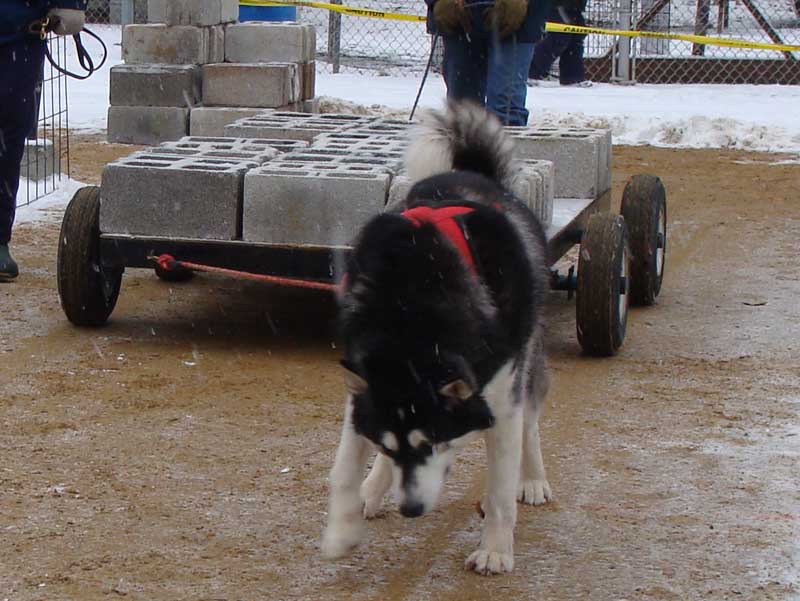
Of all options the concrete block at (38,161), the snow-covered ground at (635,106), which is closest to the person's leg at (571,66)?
the snow-covered ground at (635,106)

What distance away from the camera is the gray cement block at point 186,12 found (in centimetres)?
1143

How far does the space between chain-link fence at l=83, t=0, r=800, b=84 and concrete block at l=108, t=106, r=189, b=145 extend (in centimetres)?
215

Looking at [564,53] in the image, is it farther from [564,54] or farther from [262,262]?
[262,262]

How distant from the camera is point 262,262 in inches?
218

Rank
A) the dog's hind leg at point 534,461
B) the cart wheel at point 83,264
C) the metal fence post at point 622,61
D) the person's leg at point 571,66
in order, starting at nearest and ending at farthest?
the dog's hind leg at point 534,461, the cart wheel at point 83,264, the person's leg at point 571,66, the metal fence post at point 622,61

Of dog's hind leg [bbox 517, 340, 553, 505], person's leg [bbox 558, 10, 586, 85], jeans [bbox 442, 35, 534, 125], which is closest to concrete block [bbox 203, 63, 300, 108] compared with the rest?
jeans [bbox 442, 35, 534, 125]

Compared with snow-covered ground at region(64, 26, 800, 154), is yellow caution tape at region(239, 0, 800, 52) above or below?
above

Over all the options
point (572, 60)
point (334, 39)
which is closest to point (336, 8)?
point (334, 39)

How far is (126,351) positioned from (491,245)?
2.53 m

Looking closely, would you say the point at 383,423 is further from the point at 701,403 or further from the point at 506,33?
the point at 506,33

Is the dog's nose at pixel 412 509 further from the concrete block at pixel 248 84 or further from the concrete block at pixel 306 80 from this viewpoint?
the concrete block at pixel 306 80

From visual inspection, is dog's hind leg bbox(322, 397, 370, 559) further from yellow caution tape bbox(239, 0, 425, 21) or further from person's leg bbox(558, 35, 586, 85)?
person's leg bbox(558, 35, 586, 85)

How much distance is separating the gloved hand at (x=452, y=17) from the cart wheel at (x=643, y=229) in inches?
67.8

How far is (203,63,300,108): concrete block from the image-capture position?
37.3 feet
